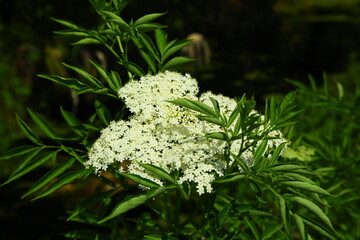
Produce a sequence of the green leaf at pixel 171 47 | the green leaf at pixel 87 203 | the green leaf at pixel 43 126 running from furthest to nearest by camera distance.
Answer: the green leaf at pixel 171 47 → the green leaf at pixel 43 126 → the green leaf at pixel 87 203

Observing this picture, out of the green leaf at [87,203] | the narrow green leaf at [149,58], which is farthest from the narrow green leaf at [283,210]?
the narrow green leaf at [149,58]

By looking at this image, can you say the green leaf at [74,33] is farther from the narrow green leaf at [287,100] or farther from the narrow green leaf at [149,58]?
the narrow green leaf at [287,100]

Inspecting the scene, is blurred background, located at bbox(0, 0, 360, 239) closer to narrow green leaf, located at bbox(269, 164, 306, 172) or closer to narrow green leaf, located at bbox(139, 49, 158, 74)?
narrow green leaf, located at bbox(139, 49, 158, 74)

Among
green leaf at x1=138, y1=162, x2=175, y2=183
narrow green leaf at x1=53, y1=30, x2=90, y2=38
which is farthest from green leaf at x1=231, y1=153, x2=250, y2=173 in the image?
narrow green leaf at x1=53, y1=30, x2=90, y2=38

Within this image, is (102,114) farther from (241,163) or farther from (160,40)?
(241,163)

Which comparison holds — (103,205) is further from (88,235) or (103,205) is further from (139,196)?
(139,196)

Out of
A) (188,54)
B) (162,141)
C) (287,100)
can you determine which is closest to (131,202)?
(162,141)
